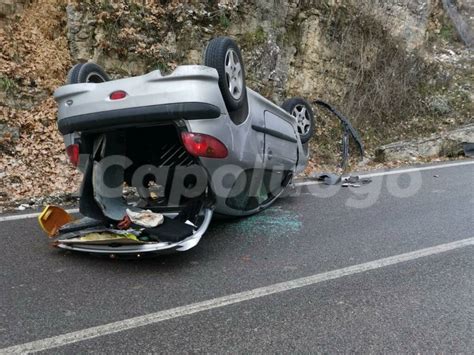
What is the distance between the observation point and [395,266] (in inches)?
143

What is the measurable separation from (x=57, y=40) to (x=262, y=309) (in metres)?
7.78

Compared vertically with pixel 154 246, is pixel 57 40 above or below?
above

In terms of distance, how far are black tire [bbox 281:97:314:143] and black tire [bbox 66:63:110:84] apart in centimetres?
293

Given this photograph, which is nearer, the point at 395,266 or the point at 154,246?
the point at 154,246

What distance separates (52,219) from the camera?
3.91m

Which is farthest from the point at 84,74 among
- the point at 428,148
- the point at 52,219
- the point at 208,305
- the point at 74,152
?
the point at 428,148

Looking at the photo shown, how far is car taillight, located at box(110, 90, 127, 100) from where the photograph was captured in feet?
11.1

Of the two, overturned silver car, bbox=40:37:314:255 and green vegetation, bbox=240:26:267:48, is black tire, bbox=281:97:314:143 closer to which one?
overturned silver car, bbox=40:37:314:255

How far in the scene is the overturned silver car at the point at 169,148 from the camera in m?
3.36

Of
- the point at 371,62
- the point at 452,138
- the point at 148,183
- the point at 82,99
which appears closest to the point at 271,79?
the point at 371,62

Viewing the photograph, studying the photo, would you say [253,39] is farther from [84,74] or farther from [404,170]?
[84,74]

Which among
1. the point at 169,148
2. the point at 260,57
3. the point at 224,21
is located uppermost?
the point at 224,21

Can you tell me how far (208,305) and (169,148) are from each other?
200 centimetres

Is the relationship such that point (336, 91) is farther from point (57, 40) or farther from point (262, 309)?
point (262, 309)
